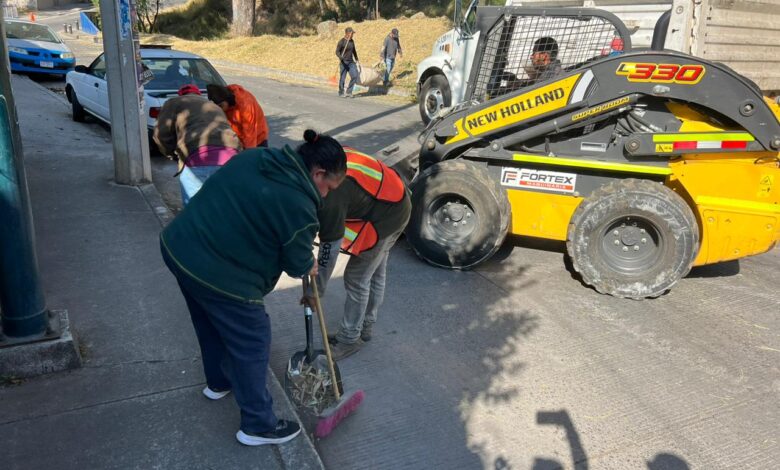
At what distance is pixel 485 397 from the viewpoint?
12.2ft

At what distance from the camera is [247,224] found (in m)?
2.60

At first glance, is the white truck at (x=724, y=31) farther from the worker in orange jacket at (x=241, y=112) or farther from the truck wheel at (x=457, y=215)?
the worker in orange jacket at (x=241, y=112)

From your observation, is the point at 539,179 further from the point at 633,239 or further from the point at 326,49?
the point at 326,49

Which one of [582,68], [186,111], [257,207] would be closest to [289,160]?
[257,207]

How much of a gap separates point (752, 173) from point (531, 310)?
6.54 ft

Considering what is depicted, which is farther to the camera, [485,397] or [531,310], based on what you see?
[531,310]

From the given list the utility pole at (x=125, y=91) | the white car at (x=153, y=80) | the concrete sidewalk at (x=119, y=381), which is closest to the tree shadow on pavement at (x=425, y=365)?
the concrete sidewalk at (x=119, y=381)

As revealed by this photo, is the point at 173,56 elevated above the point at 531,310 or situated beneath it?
elevated above

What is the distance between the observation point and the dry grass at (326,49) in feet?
69.1

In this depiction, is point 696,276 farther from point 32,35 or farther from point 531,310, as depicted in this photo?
point 32,35

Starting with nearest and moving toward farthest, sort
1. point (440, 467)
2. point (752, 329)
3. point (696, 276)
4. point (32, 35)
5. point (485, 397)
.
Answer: point (440, 467)
point (485, 397)
point (752, 329)
point (696, 276)
point (32, 35)

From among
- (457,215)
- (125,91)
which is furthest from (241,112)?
(457,215)

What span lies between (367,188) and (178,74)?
7008 millimetres

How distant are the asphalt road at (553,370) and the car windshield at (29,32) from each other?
14.5m
